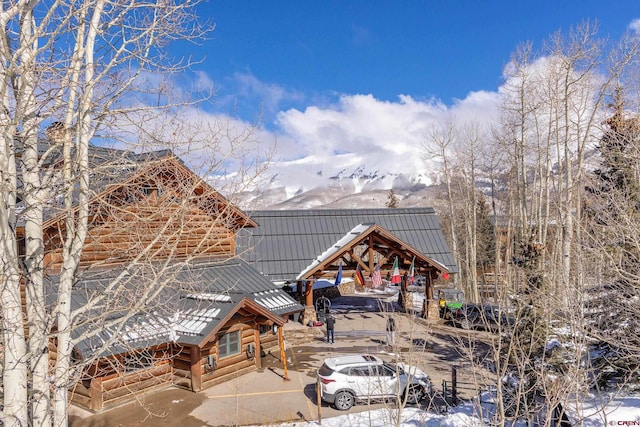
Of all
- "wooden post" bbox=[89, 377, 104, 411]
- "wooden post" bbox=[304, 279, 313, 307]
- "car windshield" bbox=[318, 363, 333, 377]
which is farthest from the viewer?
"wooden post" bbox=[304, 279, 313, 307]

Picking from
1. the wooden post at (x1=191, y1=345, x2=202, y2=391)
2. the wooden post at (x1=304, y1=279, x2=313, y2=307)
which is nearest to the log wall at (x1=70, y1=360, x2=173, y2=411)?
the wooden post at (x1=191, y1=345, x2=202, y2=391)

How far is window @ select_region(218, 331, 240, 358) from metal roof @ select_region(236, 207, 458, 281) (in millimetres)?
7167

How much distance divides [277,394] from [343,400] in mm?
2431

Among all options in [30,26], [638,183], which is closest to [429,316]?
[638,183]

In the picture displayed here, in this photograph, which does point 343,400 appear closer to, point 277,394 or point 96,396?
point 277,394

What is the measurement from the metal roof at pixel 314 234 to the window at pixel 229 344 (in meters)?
7.17

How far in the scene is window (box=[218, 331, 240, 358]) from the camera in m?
15.6

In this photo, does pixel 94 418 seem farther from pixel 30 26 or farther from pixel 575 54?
pixel 575 54

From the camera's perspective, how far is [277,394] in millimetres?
14352

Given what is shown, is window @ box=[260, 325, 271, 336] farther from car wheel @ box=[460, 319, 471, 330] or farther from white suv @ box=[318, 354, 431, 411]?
car wheel @ box=[460, 319, 471, 330]

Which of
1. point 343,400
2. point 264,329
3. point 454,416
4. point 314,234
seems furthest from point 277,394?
point 314,234

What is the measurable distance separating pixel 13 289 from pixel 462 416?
36.0ft

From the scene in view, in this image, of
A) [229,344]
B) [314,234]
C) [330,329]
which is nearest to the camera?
[229,344]

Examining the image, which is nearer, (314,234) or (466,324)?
(466,324)
